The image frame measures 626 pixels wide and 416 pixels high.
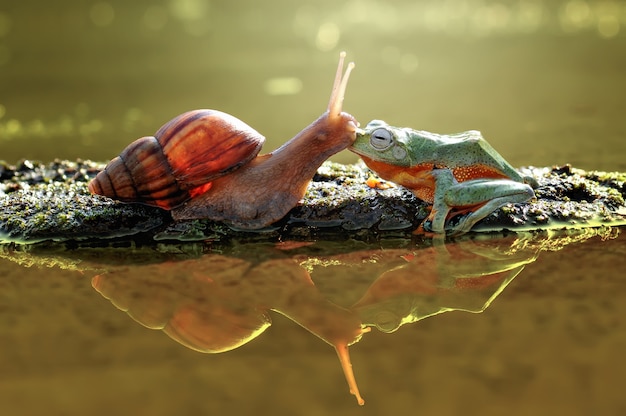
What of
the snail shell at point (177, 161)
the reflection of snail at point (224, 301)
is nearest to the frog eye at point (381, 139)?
the snail shell at point (177, 161)

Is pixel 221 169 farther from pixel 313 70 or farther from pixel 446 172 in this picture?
pixel 313 70

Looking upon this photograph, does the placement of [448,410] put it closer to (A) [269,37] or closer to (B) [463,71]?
(B) [463,71]

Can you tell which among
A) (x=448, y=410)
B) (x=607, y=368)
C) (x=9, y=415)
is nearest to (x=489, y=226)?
(x=607, y=368)

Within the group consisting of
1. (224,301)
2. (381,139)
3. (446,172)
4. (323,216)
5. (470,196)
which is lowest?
(224,301)

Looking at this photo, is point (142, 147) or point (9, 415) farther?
point (142, 147)

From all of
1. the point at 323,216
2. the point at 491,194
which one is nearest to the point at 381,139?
the point at 323,216

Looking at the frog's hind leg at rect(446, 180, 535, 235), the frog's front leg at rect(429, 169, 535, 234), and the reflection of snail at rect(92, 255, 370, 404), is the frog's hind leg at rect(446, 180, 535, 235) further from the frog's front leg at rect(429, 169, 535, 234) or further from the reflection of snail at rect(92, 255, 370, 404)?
the reflection of snail at rect(92, 255, 370, 404)

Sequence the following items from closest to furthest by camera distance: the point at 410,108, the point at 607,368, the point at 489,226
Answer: the point at 607,368, the point at 489,226, the point at 410,108
